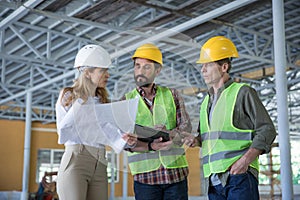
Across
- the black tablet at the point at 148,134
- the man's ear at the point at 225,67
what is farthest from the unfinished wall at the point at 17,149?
the black tablet at the point at 148,134

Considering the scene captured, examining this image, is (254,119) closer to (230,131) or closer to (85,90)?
(230,131)

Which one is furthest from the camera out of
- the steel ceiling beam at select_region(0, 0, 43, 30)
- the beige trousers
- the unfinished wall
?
the unfinished wall

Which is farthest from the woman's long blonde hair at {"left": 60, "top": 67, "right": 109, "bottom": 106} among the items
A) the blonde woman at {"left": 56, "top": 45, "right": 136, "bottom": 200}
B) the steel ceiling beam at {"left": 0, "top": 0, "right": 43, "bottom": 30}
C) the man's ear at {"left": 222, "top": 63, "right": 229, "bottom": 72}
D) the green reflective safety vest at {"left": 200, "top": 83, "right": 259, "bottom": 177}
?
the steel ceiling beam at {"left": 0, "top": 0, "right": 43, "bottom": 30}

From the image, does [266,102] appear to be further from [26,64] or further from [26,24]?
[26,24]

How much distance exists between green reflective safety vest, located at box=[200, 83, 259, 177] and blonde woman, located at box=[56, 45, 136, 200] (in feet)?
1.78

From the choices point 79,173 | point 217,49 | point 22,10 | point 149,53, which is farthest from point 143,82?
point 22,10

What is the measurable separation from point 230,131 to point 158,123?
0.41 metres

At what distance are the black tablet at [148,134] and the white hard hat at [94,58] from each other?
405mm

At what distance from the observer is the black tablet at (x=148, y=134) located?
6.77 ft

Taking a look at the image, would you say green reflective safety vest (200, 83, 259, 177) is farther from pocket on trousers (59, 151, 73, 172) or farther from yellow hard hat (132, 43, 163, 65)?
pocket on trousers (59, 151, 73, 172)

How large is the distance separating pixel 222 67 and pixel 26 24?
7.43 metres

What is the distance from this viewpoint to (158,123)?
2146 mm

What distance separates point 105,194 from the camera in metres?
2.78

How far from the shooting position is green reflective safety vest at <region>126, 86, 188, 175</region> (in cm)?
214
